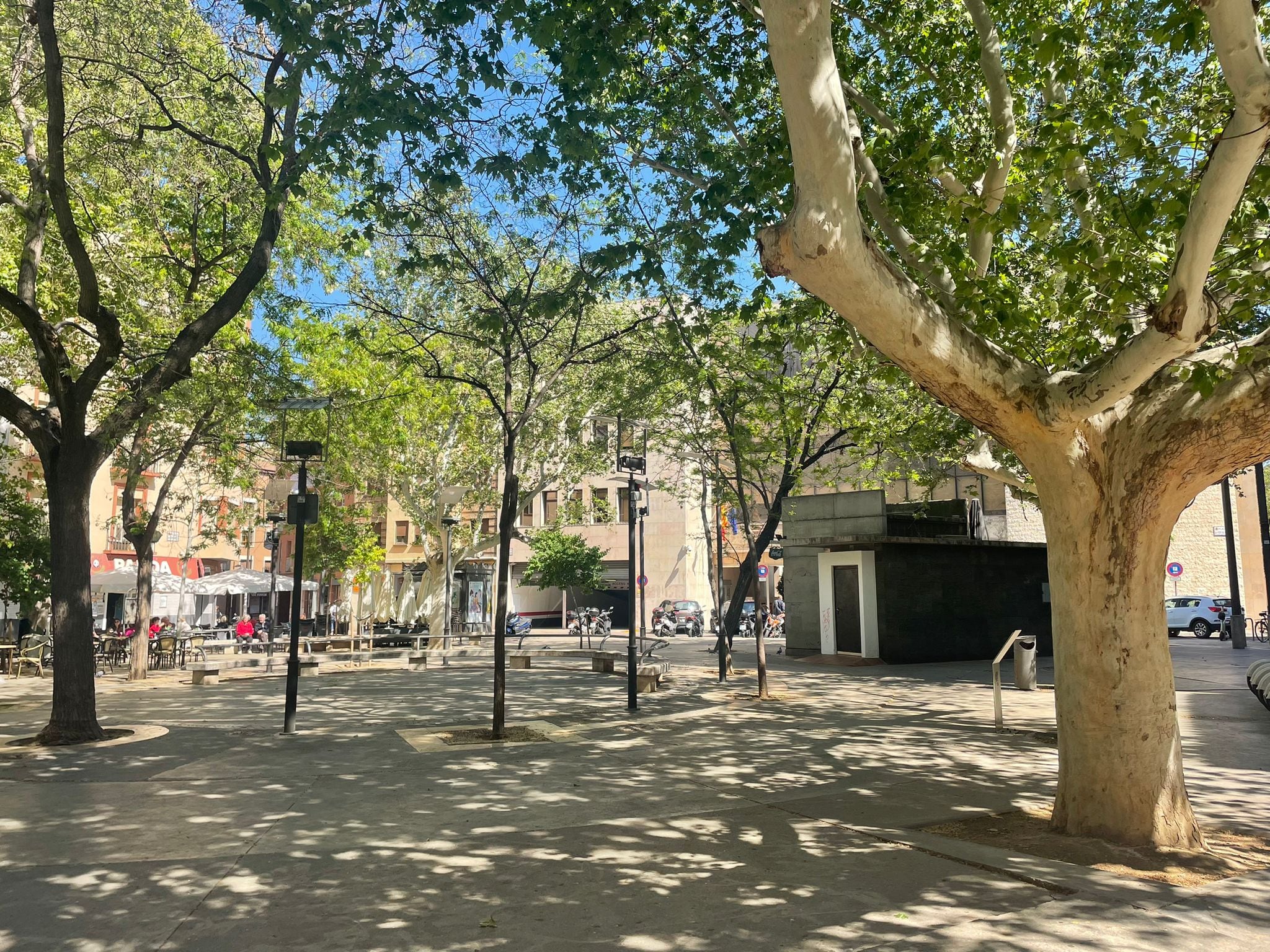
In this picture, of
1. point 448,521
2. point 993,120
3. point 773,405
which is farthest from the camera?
point 448,521

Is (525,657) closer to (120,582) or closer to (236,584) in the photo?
(120,582)

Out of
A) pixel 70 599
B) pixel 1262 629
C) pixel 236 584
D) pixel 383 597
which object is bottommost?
pixel 1262 629

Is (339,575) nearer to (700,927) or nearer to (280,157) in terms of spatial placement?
(280,157)

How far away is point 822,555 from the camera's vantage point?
23359 mm

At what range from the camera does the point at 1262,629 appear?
112 feet

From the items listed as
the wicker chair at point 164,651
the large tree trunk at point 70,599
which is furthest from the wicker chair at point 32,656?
the large tree trunk at point 70,599

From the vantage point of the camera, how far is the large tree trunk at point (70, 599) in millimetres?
10289

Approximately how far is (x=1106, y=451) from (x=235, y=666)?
20962 mm

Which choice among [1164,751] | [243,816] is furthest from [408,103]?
[1164,751]

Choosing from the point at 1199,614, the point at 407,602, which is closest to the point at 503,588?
the point at 407,602

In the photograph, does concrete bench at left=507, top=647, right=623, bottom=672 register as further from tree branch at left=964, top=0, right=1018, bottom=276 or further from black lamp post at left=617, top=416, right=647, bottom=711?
tree branch at left=964, top=0, right=1018, bottom=276

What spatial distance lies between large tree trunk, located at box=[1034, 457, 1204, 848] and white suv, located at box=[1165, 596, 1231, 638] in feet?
110

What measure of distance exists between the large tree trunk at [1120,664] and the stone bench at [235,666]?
16.8m

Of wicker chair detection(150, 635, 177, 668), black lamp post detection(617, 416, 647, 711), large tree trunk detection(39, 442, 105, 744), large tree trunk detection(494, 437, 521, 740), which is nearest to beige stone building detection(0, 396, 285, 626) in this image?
wicker chair detection(150, 635, 177, 668)
